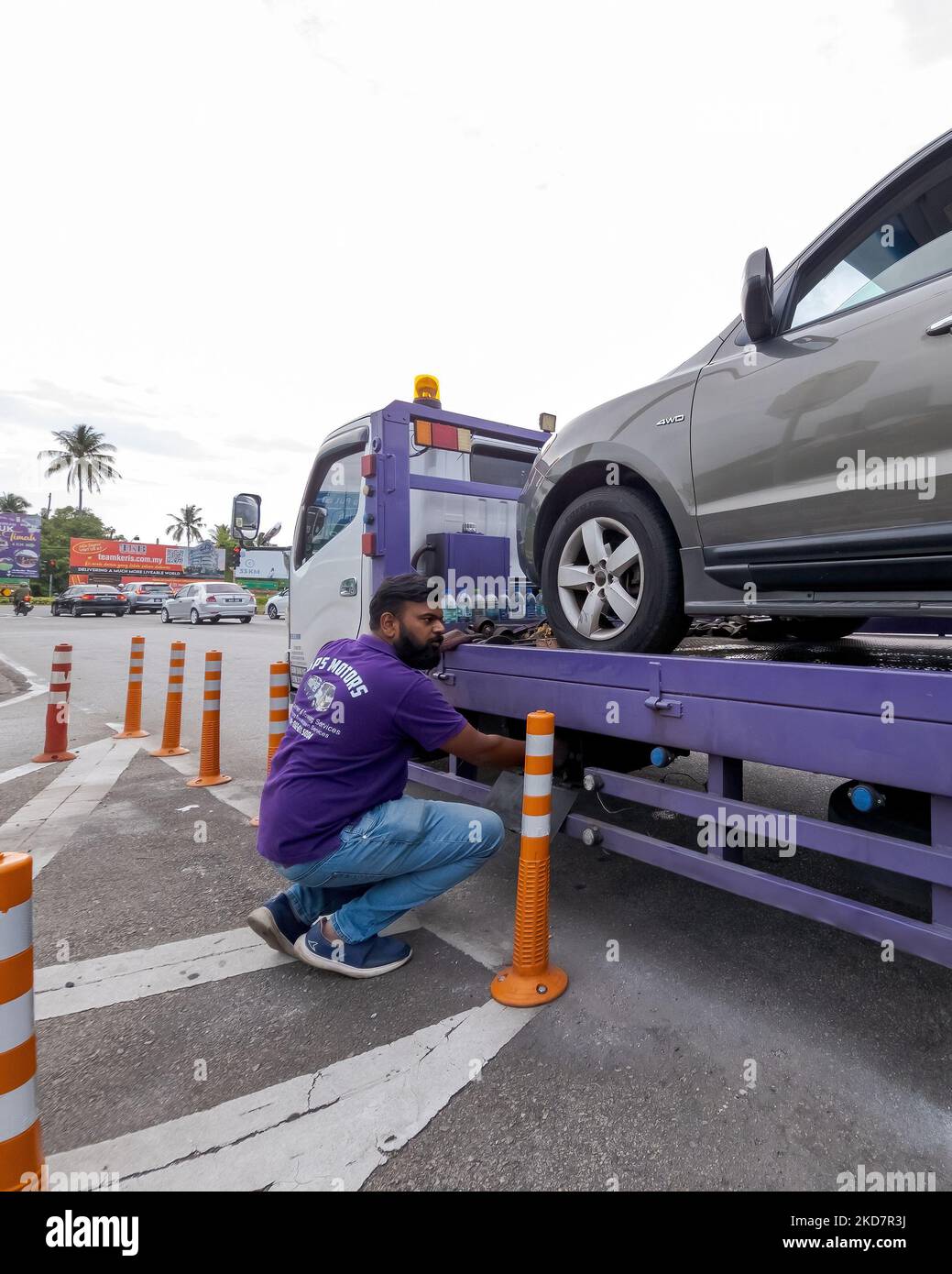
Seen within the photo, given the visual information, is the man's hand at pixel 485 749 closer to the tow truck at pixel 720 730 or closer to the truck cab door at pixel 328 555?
the tow truck at pixel 720 730

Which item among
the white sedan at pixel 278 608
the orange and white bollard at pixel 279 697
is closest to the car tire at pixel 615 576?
the orange and white bollard at pixel 279 697

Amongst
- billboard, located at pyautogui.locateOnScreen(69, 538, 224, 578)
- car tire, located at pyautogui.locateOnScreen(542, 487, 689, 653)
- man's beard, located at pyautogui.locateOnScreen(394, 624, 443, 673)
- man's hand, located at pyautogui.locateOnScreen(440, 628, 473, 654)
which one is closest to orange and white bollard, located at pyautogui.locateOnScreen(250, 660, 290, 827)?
man's hand, located at pyautogui.locateOnScreen(440, 628, 473, 654)

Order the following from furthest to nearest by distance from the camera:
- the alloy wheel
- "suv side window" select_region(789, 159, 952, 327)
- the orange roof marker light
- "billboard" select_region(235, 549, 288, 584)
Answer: "billboard" select_region(235, 549, 288, 584) < the orange roof marker light < the alloy wheel < "suv side window" select_region(789, 159, 952, 327)

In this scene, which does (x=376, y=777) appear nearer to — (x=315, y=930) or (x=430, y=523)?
(x=315, y=930)

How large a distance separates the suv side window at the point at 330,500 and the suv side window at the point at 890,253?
2573 mm

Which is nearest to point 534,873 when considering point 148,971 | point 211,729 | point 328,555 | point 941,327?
point 148,971

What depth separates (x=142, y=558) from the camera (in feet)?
175

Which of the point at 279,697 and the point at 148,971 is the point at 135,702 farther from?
the point at 148,971

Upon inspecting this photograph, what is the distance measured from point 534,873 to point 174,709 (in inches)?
179

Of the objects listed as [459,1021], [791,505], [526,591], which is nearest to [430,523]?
[526,591]

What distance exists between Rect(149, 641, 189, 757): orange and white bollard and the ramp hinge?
4597 mm

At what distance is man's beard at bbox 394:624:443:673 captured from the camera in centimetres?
277

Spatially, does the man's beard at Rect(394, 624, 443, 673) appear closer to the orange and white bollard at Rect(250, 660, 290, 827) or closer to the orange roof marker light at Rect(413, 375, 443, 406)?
the orange and white bollard at Rect(250, 660, 290, 827)
